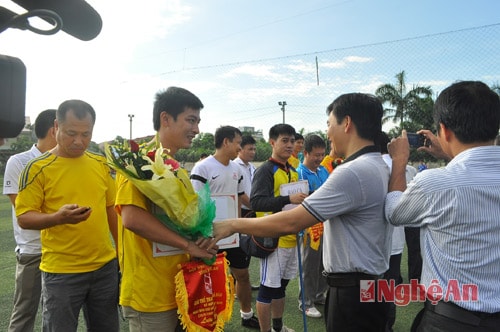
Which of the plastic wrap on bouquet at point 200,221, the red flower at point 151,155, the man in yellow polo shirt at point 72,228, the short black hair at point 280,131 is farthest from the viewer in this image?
the short black hair at point 280,131

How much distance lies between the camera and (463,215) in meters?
1.50

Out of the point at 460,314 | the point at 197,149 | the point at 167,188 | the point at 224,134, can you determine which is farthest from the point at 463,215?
the point at 197,149

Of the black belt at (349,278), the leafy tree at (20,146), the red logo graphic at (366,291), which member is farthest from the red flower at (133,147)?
the leafy tree at (20,146)

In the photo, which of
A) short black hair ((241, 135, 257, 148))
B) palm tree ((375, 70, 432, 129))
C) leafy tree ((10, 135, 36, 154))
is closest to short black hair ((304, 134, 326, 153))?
short black hair ((241, 135, 257, 148))

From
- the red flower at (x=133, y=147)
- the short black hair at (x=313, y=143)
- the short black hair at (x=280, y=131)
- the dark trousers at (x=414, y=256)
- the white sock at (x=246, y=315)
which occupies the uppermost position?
the short black hair at (x=280, y=131)

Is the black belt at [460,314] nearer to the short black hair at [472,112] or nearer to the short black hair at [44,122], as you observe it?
the short black hair at [472,112]

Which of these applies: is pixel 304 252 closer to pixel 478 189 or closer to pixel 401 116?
pixel 478 189

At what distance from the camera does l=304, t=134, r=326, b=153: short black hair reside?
4547 millimetres

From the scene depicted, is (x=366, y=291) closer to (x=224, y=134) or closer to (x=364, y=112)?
(x=364, y=112)

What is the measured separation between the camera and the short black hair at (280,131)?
399 centimetres

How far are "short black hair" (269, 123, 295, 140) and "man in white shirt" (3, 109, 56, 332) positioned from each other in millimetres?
2202

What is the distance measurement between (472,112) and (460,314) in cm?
86

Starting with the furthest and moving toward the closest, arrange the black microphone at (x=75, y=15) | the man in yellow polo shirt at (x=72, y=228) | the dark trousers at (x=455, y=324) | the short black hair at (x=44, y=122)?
the short black hair at (x=44, y=122), the man in yellow polo shirt at (x=72, y=228), the dark trousers at (x=455, y=324), the black microphone at (x=75, y=15)

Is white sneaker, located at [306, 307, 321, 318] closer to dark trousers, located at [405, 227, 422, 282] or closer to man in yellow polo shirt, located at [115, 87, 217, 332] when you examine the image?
dark trousers, located at [405, 227, 422, 282]
